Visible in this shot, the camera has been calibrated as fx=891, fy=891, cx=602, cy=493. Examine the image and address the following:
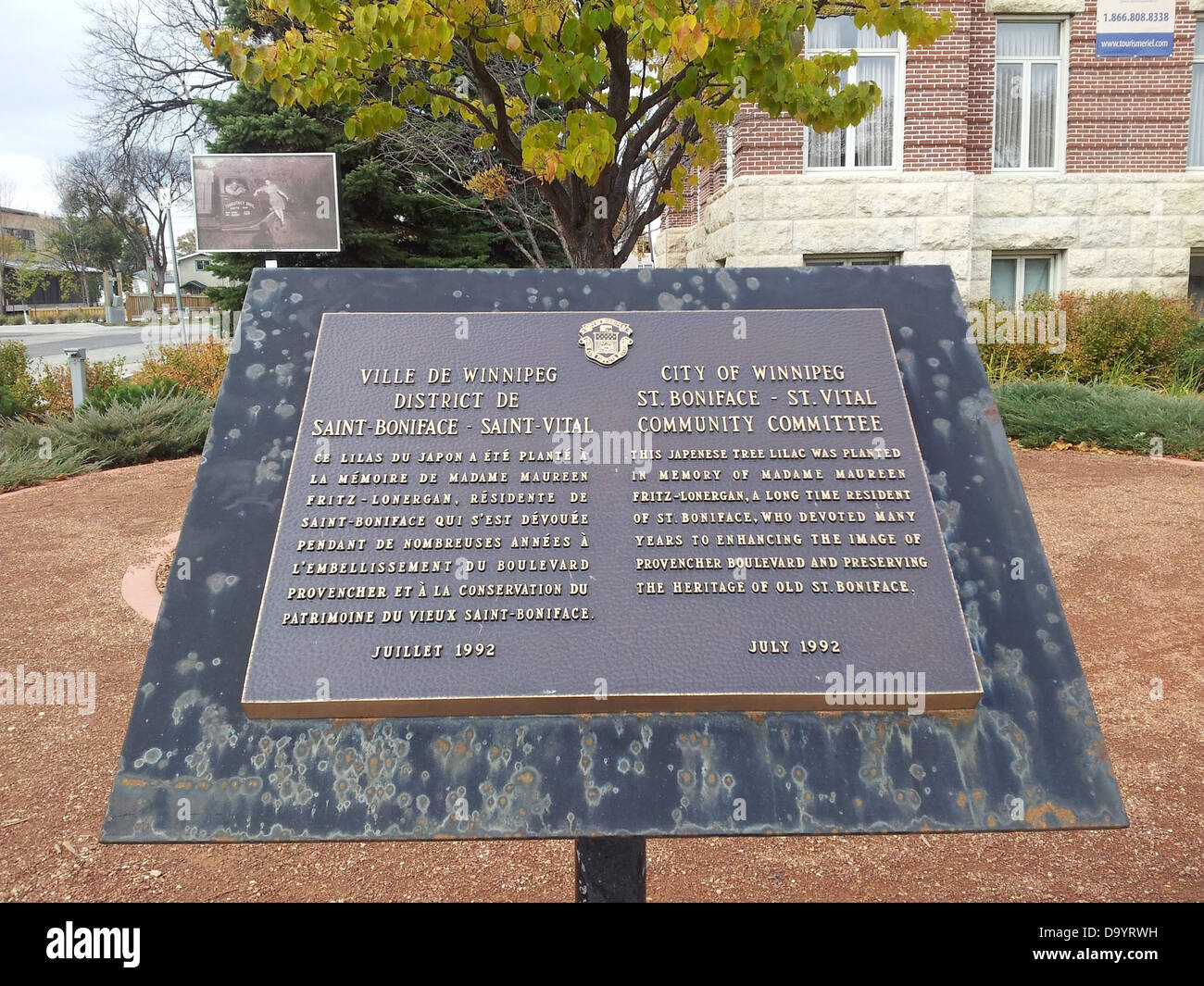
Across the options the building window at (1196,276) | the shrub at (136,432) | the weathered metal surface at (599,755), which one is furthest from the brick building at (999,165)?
the weathered metal surface at (599,755)

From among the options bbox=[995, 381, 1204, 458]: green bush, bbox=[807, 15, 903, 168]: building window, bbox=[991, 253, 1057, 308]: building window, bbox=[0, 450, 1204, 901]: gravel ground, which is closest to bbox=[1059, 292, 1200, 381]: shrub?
bbox=[991, 253, 1057, 308]: building window

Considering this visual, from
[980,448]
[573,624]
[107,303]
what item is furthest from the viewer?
[107,303]

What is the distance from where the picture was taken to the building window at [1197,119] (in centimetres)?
1517

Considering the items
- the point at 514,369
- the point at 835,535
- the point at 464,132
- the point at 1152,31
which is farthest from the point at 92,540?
the point at 1152,31

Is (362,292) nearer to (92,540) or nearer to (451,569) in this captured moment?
(451,569)

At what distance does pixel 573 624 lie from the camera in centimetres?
229

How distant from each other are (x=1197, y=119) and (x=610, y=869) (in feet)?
58.9

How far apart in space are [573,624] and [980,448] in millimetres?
1313

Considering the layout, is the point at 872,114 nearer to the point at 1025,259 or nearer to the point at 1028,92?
the point at 1028,92

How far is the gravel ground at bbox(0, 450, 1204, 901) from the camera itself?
3.13m

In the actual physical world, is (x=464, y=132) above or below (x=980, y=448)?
above

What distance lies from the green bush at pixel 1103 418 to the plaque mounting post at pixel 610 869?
8.71 metres

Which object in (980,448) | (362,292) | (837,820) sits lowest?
(837,820)

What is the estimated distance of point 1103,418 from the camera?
9.44 m
